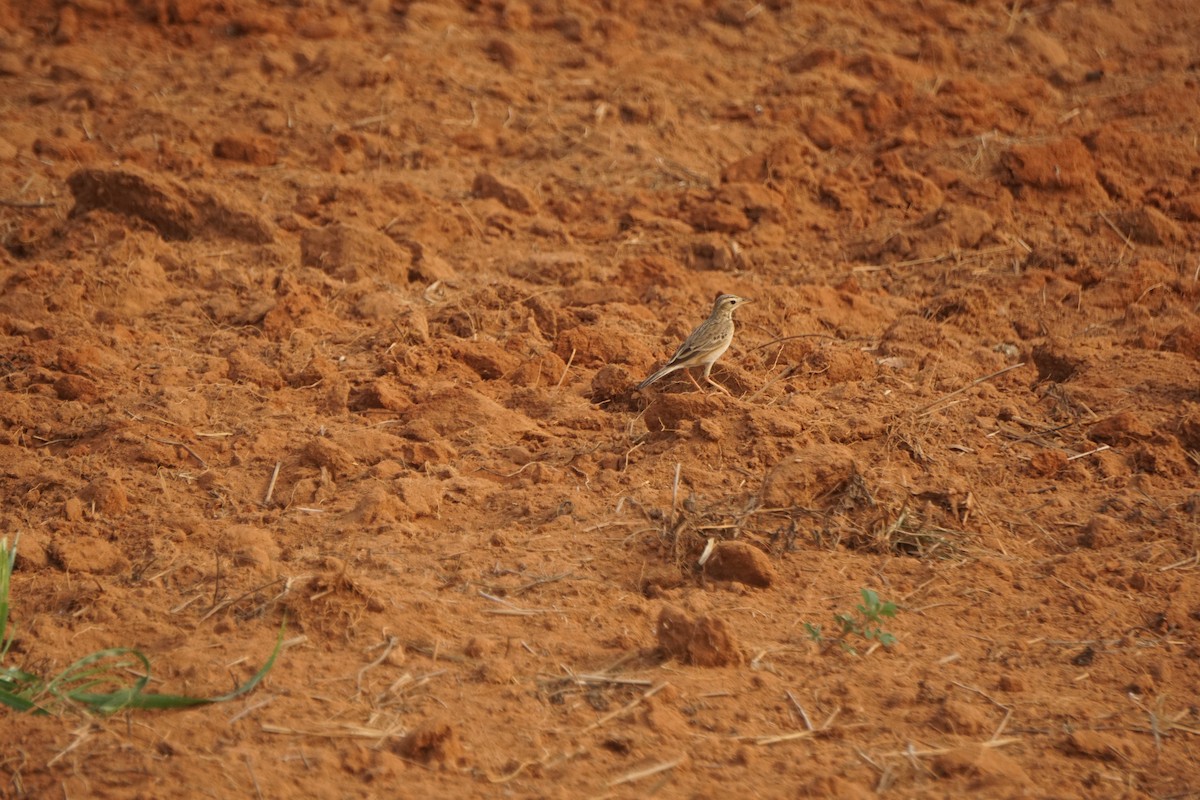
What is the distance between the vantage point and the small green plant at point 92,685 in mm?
3910

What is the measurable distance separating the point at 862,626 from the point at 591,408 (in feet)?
7.09

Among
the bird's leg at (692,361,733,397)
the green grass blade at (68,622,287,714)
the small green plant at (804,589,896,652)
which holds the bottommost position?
the bird's leg at (692,361,733,397)

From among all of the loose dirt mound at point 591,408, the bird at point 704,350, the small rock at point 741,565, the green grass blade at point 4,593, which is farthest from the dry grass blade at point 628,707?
the bird at point 704,350

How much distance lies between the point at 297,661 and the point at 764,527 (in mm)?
1877

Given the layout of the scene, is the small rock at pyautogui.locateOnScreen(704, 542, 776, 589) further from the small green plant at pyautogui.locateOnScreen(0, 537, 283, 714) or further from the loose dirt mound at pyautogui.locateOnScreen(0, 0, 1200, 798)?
the small green plant at pyautogui.locateOnScreen(0, 537, 283, 714)

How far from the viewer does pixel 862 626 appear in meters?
4.66

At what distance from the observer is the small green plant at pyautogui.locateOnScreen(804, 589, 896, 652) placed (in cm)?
456

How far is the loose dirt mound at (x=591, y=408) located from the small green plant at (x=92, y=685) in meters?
0.07

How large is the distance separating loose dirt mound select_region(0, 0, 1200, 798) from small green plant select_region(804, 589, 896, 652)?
1.8 inches

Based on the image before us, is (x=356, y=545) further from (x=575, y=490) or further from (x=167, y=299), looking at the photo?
(x=167, y=299)

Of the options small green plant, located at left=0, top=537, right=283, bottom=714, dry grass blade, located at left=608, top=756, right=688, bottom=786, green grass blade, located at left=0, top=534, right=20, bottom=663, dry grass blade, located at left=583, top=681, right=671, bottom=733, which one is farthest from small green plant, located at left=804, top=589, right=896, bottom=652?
green grass blade, located at left=0, top=534, right=20, bottom=663

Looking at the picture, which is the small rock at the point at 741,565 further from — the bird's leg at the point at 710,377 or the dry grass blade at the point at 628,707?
the bird's leg at the point at 710,377

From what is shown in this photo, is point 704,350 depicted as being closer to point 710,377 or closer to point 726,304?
point 710,377

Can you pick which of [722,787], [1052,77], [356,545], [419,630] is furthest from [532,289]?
[1052,77]
